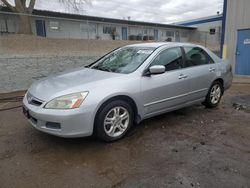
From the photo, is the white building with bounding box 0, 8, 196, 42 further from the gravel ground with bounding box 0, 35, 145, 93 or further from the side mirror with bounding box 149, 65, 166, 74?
the side mirror with bounding box 149, 65, 166, 74

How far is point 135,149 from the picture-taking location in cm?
318

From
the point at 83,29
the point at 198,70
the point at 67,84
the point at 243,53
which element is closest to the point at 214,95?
the point at 198,70

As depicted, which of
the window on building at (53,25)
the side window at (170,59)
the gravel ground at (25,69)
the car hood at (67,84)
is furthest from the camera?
the window on building at (53,25)

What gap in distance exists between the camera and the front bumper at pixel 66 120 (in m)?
2.86

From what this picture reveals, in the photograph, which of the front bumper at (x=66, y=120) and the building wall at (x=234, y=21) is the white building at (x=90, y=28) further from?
the front bumper at (x=66, y=120)

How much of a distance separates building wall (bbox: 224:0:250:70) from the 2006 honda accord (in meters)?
5.61

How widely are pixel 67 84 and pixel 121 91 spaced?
0.84 metres

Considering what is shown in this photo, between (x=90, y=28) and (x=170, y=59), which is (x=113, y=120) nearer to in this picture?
(x=170, y=59)

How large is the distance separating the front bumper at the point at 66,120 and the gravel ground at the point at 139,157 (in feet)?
1.16

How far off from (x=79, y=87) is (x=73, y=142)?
94 centimetres

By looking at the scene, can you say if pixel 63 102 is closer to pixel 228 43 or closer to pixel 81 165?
pixel 81 165

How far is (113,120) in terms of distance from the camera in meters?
3.29

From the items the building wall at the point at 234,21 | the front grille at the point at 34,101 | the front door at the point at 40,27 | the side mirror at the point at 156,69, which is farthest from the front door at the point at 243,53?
the front door at the point at 40,27

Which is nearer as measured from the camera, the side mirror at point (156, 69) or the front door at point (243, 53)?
the side mirror at point (156, 69)
